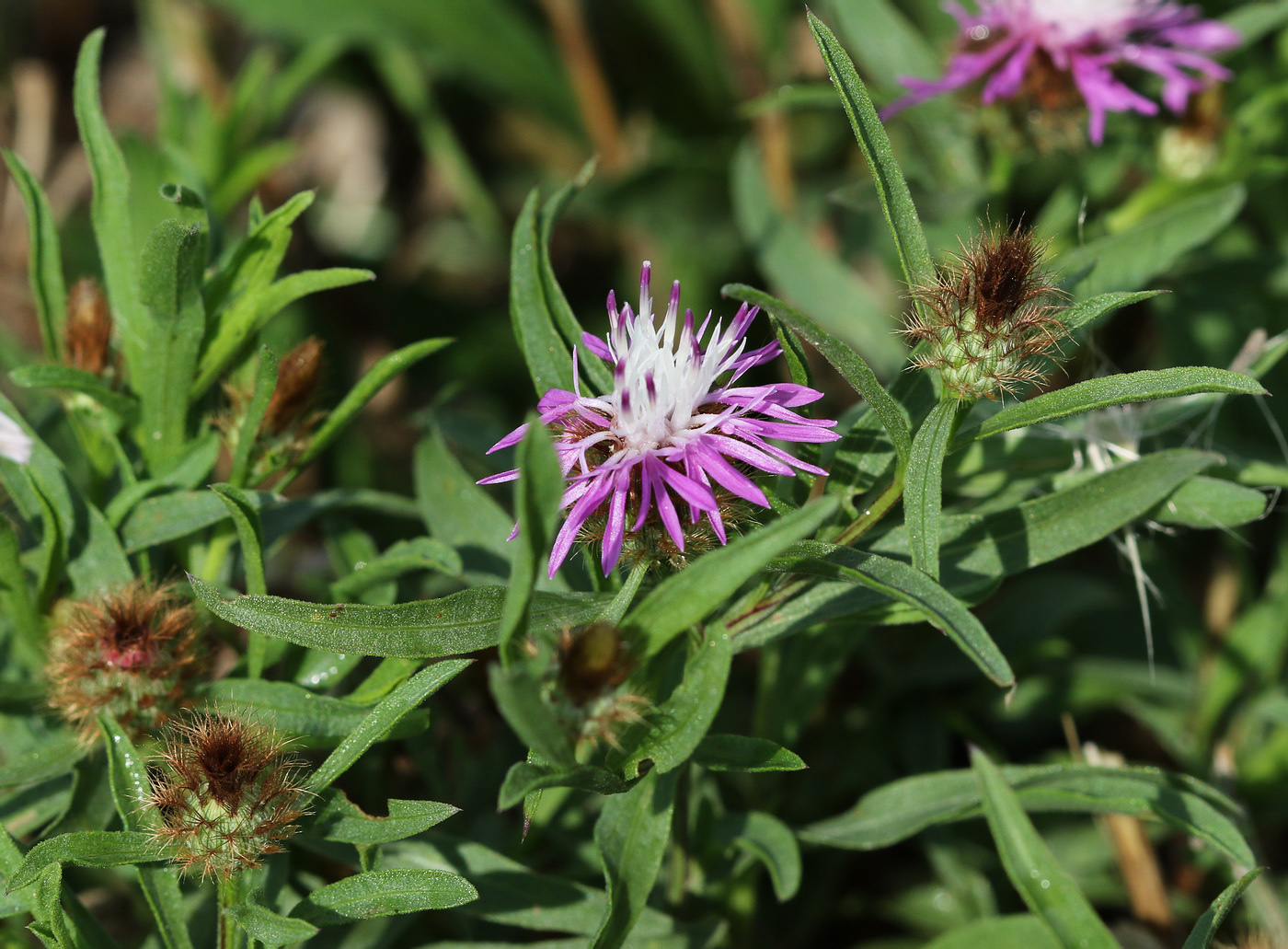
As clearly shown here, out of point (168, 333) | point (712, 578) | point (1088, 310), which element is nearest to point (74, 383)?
point (168, 333)

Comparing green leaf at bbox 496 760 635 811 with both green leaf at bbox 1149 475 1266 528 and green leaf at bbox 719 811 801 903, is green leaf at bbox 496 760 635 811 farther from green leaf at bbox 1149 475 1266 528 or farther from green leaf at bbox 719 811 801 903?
green leaf at bbox 1149 475 1266 528

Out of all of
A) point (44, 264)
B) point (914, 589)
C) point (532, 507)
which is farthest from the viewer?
point (44, 264)

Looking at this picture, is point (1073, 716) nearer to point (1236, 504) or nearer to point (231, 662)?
point (1236, 504)

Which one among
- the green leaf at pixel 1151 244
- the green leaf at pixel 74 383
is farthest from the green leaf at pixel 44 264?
the green leaf at pixel 1151 244

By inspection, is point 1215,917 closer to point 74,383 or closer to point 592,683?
point 592,683

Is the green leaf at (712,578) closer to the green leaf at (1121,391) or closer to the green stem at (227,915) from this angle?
the green leaf at (1121,391)

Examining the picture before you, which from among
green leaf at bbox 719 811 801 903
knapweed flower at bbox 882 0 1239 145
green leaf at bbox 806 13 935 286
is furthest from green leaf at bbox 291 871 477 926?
knapweed flower at bbox 882 0 1239 145
